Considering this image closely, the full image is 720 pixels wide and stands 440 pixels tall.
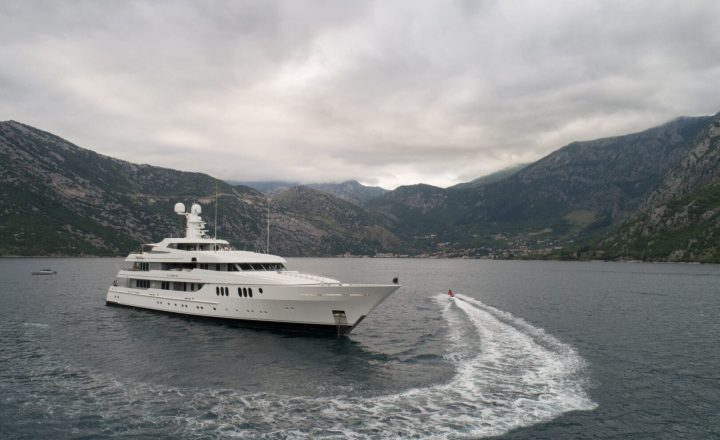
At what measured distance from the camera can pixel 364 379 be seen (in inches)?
1104

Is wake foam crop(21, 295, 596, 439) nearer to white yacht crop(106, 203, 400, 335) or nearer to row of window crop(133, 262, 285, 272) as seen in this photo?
white yacht crop(106, 203, 400, 335)

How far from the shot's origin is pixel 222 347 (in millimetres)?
36562

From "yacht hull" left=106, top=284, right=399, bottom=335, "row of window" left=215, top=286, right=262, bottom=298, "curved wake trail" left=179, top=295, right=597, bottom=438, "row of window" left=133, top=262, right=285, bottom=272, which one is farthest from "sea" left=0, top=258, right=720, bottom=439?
"row of window" left=133, top=262, right=285, bottom=272

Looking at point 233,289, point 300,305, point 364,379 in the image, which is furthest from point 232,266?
point 364,379

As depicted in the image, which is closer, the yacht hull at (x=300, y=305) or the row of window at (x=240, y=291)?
the yacht hull at (x=300, y=305)

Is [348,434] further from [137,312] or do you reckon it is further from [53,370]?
[137,312]

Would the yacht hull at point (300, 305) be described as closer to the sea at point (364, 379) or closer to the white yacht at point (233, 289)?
the white yacht at point (233, 289)

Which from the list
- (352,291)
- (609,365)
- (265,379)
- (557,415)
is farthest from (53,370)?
(609,365)

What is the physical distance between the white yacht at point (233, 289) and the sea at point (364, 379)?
5.70 feet

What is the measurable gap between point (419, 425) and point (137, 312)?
1806 inches

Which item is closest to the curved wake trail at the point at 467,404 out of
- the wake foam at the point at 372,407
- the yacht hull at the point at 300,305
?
the wake foam at the point at 372,407

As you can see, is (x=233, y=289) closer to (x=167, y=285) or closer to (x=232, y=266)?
(x=232, y=266)

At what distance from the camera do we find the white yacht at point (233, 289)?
39.8 m

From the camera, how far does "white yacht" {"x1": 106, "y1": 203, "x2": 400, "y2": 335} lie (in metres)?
39.8
